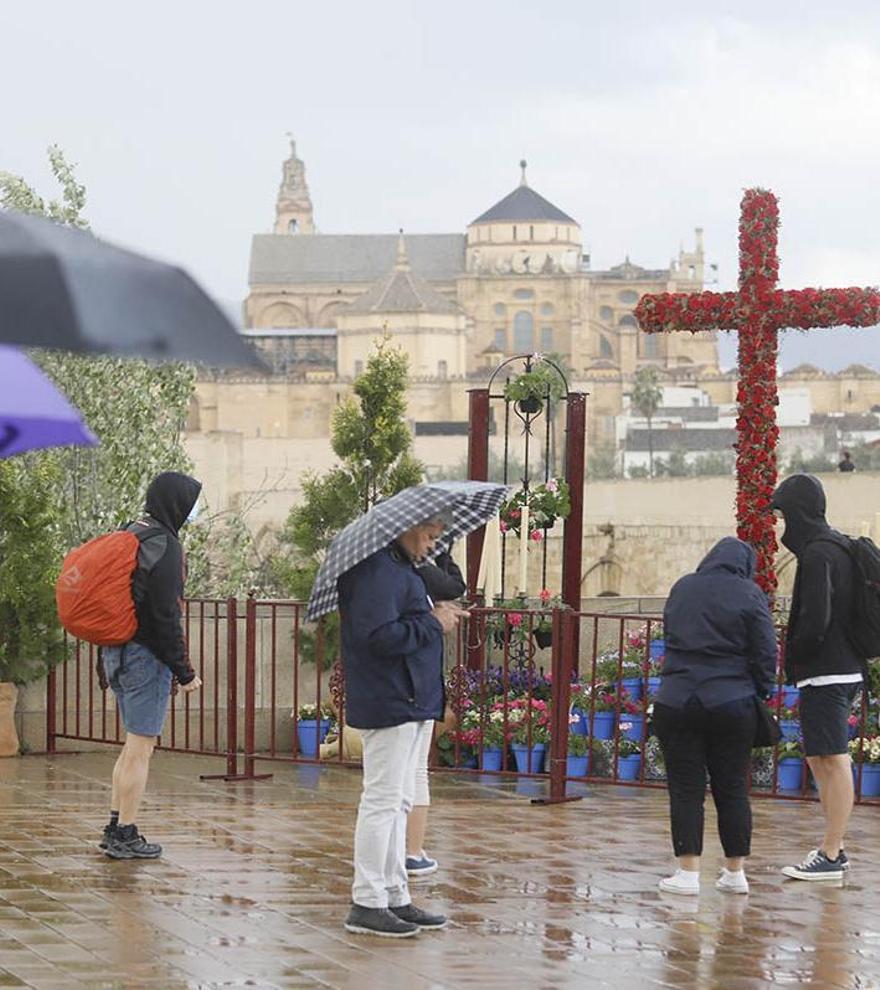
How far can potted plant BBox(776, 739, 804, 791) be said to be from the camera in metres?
11.1

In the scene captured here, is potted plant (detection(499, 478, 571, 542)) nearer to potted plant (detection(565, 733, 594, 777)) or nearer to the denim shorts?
potted plant (detection(565, 733, 594, 777))

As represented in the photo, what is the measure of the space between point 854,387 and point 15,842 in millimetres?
128638

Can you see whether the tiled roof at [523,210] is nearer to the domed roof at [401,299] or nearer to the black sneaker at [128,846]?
the domed roof at [401,299]

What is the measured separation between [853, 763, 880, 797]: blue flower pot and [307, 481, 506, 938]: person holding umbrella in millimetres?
4447

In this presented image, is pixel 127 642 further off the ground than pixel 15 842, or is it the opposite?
pixel 127 642

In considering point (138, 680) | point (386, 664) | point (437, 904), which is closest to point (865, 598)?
point (437, 904)

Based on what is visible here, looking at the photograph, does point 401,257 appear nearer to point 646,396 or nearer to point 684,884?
point 646,396

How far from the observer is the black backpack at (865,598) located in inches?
315

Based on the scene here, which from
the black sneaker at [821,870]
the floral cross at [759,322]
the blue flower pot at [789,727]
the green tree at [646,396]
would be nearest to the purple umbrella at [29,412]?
the black sneaker at [821,870]

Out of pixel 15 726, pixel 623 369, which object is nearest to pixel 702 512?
pixel 15 726

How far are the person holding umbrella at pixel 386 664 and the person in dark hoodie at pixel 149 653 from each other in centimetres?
134

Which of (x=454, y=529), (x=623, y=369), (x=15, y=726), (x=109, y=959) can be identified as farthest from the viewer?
(x=623, y=369)

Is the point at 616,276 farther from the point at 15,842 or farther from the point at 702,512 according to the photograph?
the point at 15,842

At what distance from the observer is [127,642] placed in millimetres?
8125
